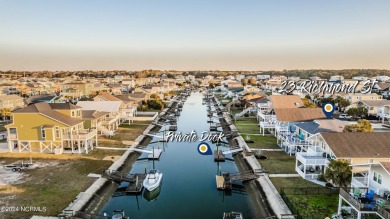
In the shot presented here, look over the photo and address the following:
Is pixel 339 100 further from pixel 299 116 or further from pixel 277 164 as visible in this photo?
pixel 277 164

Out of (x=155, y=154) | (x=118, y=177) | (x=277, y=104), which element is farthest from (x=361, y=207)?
(x=277, y=104)

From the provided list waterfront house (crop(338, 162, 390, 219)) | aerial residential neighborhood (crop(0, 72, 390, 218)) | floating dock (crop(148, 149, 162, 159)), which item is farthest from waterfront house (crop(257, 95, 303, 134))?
waterfront house (crop(338, 162, 390, 219))

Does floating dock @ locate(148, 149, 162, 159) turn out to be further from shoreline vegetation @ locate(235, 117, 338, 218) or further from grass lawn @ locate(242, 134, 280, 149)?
shoreline vegetation @ locate(235, 117, 338, 218)

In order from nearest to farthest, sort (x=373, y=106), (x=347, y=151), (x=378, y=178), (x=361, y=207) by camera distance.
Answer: (x=361, y=207) < (x=378, y=178) < (x=347, y=151) < (x=373, y=106)

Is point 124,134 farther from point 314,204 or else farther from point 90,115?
point 314,204

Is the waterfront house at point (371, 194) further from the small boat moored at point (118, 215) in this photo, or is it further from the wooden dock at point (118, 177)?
the wooden dock at point (118, 177)

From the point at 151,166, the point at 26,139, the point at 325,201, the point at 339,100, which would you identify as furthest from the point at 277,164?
the point at 339,100
